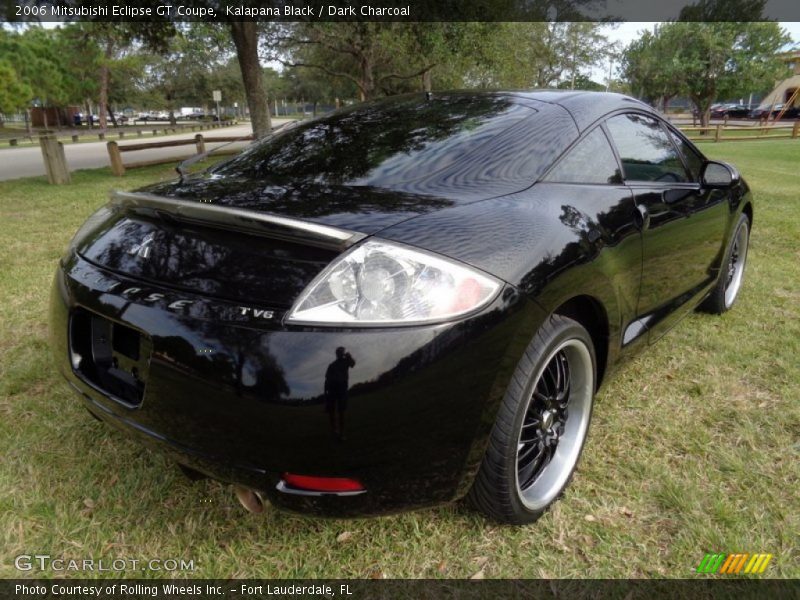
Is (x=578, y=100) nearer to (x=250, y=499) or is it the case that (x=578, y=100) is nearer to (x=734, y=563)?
(x=734, y=563)

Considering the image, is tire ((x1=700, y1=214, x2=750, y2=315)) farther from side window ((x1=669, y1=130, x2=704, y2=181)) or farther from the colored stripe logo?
the colored stripe logo

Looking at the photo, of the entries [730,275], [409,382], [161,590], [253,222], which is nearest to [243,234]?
[253,222]

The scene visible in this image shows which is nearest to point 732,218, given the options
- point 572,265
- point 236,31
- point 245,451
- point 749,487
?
point 749,487

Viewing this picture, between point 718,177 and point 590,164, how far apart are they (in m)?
1.12

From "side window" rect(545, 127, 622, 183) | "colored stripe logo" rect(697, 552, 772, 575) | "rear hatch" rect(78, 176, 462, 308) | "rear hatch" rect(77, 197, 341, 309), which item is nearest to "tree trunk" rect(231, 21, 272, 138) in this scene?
"side window" rect(545, 127, 622, 183)

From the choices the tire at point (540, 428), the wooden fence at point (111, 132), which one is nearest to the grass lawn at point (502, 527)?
the tire at point (540, 428)

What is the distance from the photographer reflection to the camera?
1.36 meters

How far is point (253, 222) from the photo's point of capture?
1.56 m

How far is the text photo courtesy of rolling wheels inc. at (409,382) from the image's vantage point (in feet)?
4.69

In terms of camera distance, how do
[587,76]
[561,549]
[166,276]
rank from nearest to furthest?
[166,276], [561,549], [587,76]

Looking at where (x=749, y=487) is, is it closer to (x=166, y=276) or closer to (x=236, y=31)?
(x=166, y=276)

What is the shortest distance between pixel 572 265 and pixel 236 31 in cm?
1246

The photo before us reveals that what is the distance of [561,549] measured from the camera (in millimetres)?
1853

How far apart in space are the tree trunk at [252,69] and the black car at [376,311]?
10929 mm
